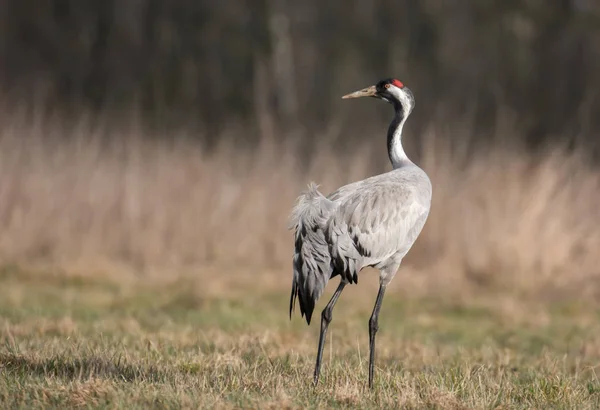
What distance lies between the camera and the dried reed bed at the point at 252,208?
991cm

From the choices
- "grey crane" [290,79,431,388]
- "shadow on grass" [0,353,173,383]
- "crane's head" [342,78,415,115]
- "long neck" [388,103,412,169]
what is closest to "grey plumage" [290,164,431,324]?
"grey crane" [290,79,431,388]

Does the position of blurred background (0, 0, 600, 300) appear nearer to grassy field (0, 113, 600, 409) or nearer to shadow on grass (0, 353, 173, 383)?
grassy field (0, 113, 600, 409)

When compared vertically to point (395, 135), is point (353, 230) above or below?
below

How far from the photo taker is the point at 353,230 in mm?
5125

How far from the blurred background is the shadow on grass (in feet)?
15.4

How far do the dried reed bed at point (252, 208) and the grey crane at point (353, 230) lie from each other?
14.7 feet

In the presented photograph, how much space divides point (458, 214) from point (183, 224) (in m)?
2.79

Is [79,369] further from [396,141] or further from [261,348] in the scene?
[396,141]

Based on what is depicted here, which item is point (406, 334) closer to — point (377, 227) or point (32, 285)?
point (377, 227)

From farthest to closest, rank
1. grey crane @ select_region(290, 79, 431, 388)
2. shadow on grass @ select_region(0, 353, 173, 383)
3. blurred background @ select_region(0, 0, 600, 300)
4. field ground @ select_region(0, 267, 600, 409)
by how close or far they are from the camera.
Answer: blurred background @ select_region(0, 0, 600, 300)
grey crane @ select_region(290, 79, 431, 388)
shadow on grass @ select_region(0, 353, 173, 383)
field ground @ select_region(0, 267, 600, 409)

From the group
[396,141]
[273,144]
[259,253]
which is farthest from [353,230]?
[273,144]

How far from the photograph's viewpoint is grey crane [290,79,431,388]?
5062mm

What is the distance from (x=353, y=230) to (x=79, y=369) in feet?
4.91

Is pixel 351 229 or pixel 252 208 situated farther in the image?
pixel 252 208
